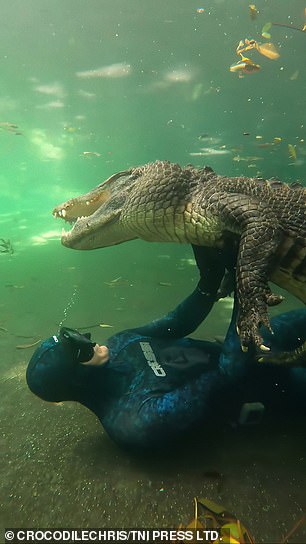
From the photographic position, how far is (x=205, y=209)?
2.61 metres

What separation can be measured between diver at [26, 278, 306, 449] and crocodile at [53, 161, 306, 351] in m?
0.36

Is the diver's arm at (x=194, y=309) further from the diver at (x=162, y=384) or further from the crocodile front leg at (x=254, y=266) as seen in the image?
the crocodile front leg at (x=254, y=266)

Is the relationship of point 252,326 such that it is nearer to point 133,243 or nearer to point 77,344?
point 77,344

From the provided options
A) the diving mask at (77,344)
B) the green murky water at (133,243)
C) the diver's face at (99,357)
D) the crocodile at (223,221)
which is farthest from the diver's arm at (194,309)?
the green murky water at (133,243)

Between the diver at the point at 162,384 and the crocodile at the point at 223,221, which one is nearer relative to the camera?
the diver at the point at 162,384

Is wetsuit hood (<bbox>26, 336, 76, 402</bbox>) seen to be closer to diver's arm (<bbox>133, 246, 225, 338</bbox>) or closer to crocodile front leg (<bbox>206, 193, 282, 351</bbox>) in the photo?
diver's arm (<bbox>133, 246, 225, 338</bbox>)

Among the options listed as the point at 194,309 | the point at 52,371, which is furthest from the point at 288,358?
the point at 52,371

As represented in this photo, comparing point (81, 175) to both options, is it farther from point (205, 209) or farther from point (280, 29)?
point (205, 209)

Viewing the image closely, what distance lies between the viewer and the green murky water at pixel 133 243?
198 cm

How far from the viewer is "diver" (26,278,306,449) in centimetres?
211

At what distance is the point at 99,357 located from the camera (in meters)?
2.34

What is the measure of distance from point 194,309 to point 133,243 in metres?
11.1

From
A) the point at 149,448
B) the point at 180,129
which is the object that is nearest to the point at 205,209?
the point at 149,448

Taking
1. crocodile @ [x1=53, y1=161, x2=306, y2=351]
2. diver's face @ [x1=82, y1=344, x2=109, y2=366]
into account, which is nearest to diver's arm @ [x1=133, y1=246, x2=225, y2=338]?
crocodile @ [x1=53, y1=161, x2=306, y2=351]
